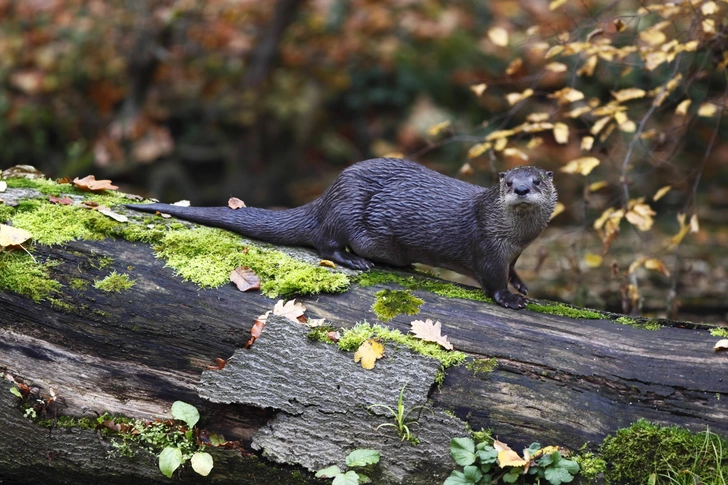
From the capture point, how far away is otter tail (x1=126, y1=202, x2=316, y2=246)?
402cm

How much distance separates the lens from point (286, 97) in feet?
34.0

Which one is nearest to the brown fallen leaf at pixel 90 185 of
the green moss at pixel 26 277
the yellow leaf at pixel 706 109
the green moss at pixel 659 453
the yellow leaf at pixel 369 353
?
the green moss at pixel 26 277

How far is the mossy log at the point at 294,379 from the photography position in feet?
10.0

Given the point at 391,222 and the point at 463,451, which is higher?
the point at 391,222

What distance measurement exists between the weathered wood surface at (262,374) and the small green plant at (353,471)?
7 cm

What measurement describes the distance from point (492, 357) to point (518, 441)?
396 millimetres

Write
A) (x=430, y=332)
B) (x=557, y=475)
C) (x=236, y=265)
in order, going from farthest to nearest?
(x=236, y=265)
(x=430, y=332)
(x=557, y=475)

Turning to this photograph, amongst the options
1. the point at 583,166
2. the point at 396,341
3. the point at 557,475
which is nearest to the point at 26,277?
the point at 396,341

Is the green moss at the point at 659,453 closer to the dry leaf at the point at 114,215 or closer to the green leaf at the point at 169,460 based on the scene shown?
the green leaf at the point at 169,460

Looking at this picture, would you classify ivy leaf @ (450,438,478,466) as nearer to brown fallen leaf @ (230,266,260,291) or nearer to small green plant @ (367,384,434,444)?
small green plant @ (367,384,434,444)

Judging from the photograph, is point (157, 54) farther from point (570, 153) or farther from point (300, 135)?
point (570, 153)

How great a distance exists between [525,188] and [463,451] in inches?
51.8

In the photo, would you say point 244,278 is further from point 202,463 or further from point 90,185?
point 90,185

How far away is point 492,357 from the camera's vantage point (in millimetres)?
3254
